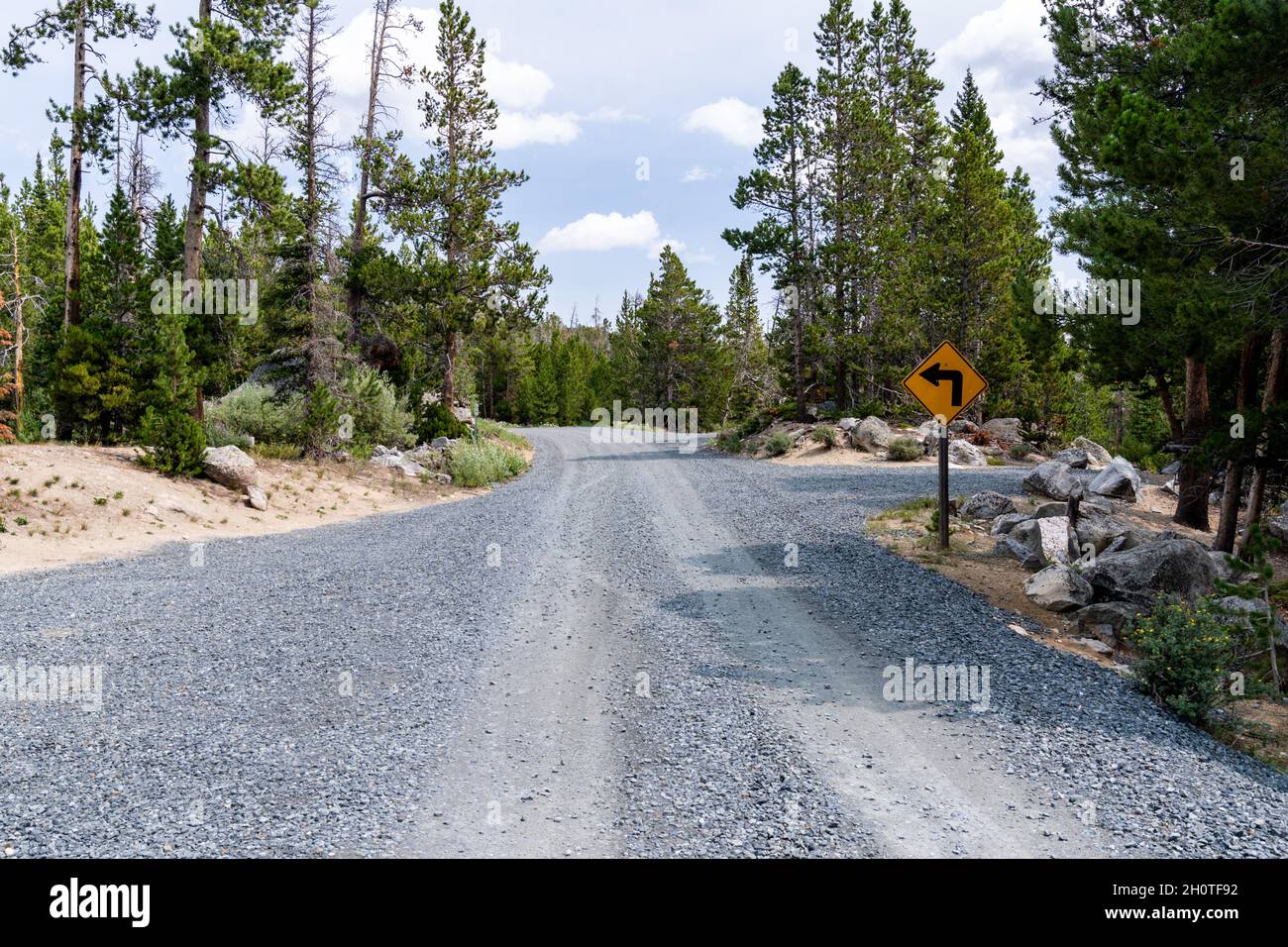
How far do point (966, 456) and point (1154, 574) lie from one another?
53.7 feet

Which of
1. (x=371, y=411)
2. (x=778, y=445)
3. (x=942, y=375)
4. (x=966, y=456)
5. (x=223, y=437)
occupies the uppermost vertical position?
(x=942, y=375)

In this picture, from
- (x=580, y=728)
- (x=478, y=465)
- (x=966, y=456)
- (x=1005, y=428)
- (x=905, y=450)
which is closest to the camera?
(x=580, y=728)

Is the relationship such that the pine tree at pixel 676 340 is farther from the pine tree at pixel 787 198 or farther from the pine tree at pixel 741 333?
the pine tree at pixel 787 198

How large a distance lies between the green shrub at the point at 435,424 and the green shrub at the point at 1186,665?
2044 centimetres

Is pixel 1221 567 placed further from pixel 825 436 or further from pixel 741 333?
pixel 741 333

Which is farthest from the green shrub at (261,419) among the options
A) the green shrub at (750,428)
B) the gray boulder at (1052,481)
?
the gray boulder at (1052,481)

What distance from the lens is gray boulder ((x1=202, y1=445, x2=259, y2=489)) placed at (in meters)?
15.0

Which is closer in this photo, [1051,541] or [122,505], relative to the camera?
[1051,541]

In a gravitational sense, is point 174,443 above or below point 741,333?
below

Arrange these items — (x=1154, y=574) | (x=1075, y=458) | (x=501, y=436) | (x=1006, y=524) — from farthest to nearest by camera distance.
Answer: (x=501, y=436) → (x=1075, y=458) → (x=1006, y=524) → (x=1154, y=574)

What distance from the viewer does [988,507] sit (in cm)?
1276

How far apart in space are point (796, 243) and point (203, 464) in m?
21.4

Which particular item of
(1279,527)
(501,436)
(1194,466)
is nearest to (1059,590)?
(1194,466)

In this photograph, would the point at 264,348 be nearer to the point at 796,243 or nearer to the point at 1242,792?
the point at 796,243
